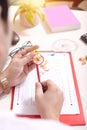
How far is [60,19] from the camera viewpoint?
4.15 ft

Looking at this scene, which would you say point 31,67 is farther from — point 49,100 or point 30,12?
point 30,12

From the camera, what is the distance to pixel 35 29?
125 centimetres

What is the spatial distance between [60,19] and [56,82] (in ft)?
1.33

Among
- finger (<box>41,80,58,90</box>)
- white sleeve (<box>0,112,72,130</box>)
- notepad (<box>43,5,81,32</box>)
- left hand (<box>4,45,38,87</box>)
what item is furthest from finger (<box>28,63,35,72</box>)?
white sleeve (<box>0,112,72,130</box>)

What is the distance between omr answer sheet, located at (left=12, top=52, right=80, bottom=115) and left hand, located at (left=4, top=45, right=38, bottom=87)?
0.02 m

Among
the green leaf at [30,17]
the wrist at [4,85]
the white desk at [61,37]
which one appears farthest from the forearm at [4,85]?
the green leaf at [30,17]

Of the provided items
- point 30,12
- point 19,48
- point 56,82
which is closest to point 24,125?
point 56,82

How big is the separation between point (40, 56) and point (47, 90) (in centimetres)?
21

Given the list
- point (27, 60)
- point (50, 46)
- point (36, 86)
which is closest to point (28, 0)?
point (50, 46)

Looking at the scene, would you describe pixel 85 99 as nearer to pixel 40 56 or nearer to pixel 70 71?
pixel 70 71

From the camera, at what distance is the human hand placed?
82 centimetres

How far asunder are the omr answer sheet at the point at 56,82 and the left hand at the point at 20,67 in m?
0.02

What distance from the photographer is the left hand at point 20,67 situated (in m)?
0.96

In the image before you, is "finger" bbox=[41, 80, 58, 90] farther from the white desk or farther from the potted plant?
the potted plant
